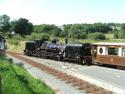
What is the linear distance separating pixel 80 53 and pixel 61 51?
5.24 meters

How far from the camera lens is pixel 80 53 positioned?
41438 millimetres

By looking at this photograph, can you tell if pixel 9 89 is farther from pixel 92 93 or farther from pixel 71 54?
pixel 71 54

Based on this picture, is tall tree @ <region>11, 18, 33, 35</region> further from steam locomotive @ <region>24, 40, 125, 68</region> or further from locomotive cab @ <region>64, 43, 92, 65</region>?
locomotive cab @ <region>64, 43, 92, 65</region>

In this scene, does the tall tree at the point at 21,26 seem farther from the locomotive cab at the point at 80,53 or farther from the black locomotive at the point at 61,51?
the locomotive cab at the point at 80,53

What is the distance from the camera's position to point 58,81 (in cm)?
2603

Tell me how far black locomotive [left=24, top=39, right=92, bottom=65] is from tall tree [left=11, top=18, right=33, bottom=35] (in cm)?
6552

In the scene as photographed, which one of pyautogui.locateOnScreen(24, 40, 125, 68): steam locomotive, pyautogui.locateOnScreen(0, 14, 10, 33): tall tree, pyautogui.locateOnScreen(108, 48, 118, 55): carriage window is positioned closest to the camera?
pyautogui.locateOnScreen(24, 40, 125, 68): steam locomotive

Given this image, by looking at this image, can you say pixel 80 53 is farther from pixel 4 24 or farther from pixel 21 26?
pixel 4 24

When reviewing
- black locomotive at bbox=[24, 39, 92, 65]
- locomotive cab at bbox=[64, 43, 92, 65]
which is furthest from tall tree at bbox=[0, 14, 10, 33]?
locomotive cab at bbox=[64, 43, 92, 65]

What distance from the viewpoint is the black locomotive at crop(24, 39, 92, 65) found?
41375mm

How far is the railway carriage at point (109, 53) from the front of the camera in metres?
33.7

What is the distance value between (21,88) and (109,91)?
20.9 feet

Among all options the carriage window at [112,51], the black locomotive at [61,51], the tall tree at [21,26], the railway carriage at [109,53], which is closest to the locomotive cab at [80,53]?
the black locomotive at [61,51]

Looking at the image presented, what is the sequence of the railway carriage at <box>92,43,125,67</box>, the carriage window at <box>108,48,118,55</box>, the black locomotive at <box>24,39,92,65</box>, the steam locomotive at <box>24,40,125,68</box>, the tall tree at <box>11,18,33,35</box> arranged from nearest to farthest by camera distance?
1. the railway carriage at <box>92,43,125,67</box>
2. the steam locomotive at <box>24,40,125,68</box>
3. the carriage window at <box>108,48,118,55</box>
4. the black locomotive at <box>24,39,92,65</box>
5. the tall tree at <box>11,18,33,35</box>
